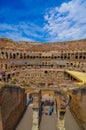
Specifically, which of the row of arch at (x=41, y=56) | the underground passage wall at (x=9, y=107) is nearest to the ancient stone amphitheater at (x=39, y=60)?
the row of arch at (x=41, y=56)

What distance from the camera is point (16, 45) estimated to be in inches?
2447

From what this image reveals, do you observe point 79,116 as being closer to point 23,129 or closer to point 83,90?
point 83,90

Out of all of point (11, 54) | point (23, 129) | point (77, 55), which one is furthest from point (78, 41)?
point (23, 129)

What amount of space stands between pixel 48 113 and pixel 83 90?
609 cm

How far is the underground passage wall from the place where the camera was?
45.4 ft

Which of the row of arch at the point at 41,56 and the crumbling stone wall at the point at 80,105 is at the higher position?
the row of arch at the point at 41,56

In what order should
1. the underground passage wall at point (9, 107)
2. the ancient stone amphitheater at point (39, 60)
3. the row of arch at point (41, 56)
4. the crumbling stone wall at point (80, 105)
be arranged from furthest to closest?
the row of arch at point (41, 56), the ancient stone amphitheater at point (39, 60), the crumbling stone wall at point (80, 105), the underground passage wall at point (9, 107)

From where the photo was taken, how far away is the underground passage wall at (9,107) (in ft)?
45.4

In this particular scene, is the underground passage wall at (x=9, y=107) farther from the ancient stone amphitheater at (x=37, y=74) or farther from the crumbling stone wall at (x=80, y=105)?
the crumbling stone wall at (x=80, y=105)

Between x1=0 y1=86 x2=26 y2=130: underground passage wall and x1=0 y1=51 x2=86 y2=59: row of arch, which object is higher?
x1=0 y1=51 x2=86 y2=59: row of arch

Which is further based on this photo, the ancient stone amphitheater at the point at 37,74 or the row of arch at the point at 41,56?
the row of arch at the point at 41,56

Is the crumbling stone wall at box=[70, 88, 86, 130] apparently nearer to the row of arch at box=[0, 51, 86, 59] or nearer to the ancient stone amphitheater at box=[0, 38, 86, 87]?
the ancient stone amphitheater at box=[0, 38, 86, 87]

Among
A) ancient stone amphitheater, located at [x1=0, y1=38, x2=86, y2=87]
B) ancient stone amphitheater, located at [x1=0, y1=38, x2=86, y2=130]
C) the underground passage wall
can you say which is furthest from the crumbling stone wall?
ancient stone amphitheater, located at [x1=0, y1=38, x2=86, y2=87]

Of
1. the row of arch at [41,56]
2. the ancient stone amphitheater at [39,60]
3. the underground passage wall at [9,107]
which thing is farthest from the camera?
the row of arch at [41,56]
